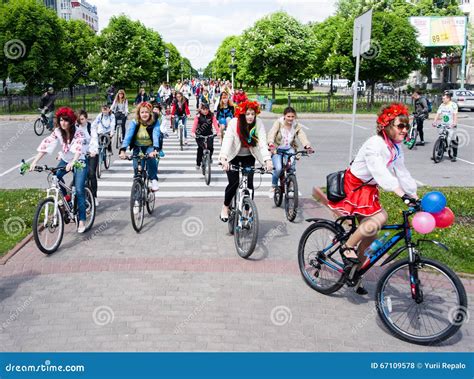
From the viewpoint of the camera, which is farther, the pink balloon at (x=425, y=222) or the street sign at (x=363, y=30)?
the street sign at (x=363, y=30)

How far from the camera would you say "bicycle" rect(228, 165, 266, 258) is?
22.2 ft

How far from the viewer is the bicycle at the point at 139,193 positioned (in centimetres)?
784

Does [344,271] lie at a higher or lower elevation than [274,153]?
lower

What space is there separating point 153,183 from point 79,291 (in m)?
3.36

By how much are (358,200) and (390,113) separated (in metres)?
0.88

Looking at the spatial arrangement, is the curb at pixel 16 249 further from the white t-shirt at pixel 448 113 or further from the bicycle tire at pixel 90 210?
the white t-shirt at pixel 448 113

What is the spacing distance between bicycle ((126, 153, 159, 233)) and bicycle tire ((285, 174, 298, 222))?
7.52 ft

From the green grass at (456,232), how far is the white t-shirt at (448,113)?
193 inches

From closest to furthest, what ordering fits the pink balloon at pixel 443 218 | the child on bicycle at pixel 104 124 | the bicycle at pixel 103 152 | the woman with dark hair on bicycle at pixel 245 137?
the pink balloon at pixel 443 218
the woman with dark hair on bicycle at pixel 245 137
the bicycle at pixel 103 152
the child on bicycle at pixel 104 124

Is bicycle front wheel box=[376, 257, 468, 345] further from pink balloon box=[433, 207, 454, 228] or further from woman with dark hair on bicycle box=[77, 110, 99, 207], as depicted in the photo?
woman with dark hair on bicycle box=[77, 110, 99, 207]

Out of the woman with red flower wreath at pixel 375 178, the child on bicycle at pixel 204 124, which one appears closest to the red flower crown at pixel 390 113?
the woman with red flower wreath at pixel 375 178
